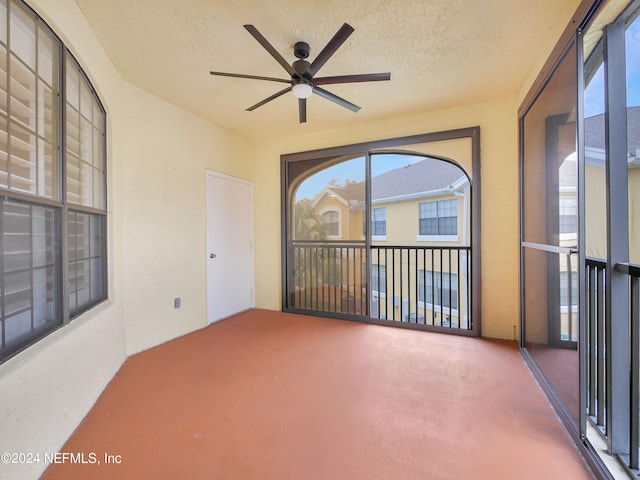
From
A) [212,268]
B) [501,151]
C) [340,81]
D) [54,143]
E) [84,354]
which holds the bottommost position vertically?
[84,354]

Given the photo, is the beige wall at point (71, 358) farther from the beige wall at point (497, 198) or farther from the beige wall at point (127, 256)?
the beige wall at point (497, 198)

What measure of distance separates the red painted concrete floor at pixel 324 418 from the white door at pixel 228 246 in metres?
0.98

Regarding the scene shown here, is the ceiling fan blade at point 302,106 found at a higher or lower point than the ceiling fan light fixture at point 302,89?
higher

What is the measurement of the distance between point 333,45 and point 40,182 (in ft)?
6.32

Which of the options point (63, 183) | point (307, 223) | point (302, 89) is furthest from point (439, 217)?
point (63, 183)

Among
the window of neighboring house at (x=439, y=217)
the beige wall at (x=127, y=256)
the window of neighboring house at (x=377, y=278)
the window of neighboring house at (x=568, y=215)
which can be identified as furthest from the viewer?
the window of neighboring house at (x=439, y=217)

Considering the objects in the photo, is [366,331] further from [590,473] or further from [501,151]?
[501,151]

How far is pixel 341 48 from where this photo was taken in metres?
2.21

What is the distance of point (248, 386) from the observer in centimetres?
209

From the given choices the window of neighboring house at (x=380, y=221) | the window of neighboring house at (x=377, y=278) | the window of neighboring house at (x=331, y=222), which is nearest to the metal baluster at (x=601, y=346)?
the window of neighboring house at (x=377, y=278)

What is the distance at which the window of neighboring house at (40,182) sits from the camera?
4.20 ft

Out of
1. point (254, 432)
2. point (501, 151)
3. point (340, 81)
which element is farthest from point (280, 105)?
point (254, 432)

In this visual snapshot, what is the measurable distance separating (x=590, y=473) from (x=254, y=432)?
1736 millimetres

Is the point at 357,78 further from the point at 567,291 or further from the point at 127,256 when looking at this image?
the point at 127,256
